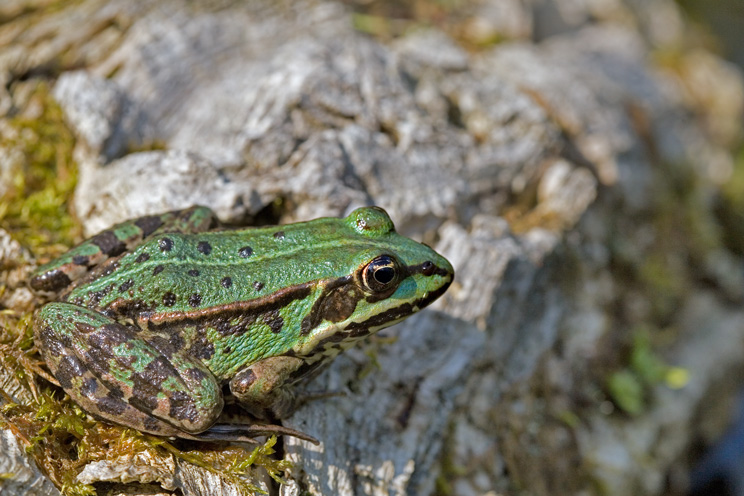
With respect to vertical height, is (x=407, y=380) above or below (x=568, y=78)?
below

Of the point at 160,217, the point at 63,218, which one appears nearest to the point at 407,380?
the point at 160,217

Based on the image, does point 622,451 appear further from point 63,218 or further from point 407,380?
point 63,218

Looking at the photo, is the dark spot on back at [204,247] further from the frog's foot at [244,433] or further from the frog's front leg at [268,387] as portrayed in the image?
the frog's foot at [244,433]

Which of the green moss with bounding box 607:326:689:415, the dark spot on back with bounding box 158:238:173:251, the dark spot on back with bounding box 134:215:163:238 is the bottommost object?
the green moss with bounding box 607:326:689:415

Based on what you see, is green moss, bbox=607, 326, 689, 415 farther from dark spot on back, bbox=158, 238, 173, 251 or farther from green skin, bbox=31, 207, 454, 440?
dark spot on back, bbox=158, 238, 173, 251

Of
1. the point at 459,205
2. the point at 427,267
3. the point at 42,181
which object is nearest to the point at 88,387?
the point at 427,267

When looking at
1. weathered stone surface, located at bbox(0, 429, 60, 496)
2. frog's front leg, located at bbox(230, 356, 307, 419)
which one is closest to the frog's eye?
frog's front leg, located at bbox(230, 356, 307, 419)

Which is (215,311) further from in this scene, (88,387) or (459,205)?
(459,205)
